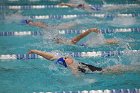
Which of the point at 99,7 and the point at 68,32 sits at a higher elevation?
the point at 99,7

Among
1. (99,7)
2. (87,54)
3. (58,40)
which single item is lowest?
(87,54)

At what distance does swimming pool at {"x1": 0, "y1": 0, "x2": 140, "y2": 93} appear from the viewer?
13.9 feet

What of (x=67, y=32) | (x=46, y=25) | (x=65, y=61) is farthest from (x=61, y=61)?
(x=46, y=25)

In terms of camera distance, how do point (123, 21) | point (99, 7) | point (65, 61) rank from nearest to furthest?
point (65, 61), point (123, 21), point (99, 7)

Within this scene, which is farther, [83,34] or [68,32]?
[68,32]

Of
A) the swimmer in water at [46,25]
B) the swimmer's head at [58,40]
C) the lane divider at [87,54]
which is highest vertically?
the swimmer in water at [46,25]

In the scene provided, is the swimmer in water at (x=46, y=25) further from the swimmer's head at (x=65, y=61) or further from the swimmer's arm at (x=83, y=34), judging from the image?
the swimmer's head at (x=65, y=61)

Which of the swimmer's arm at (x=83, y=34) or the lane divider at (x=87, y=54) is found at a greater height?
the swimmer's arm at (x=83, y=34)

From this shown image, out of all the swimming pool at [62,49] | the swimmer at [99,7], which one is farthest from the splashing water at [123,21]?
the swimmer at [99,7]

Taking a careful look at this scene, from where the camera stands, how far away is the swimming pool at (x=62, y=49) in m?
4.25

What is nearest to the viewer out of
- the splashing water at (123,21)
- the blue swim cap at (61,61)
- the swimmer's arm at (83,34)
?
the blue swim cap at (61,61)

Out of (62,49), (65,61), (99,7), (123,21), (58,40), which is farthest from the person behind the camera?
(99,7)

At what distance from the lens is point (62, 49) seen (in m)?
5.28

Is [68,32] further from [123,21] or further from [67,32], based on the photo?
[123,21]
